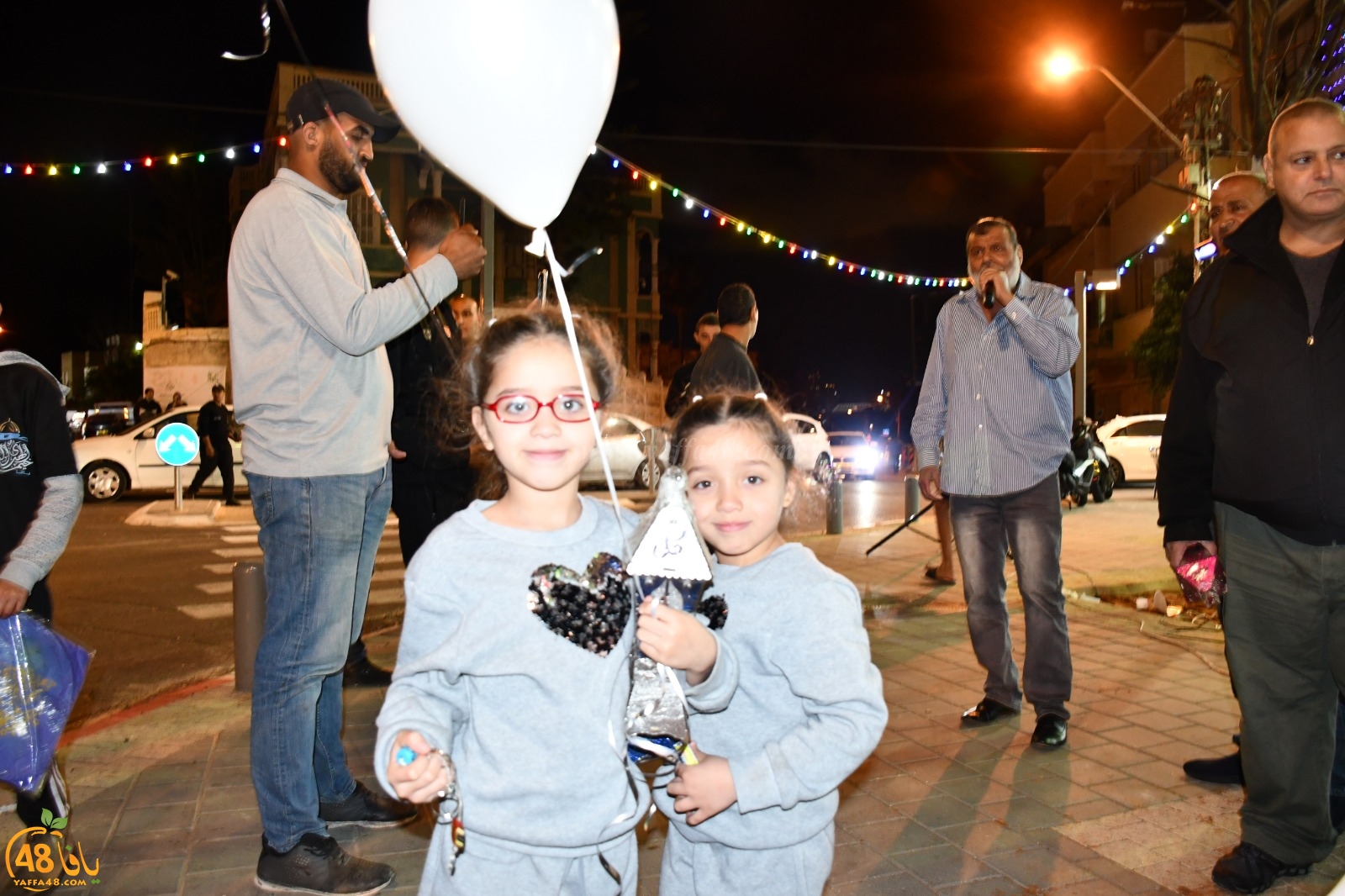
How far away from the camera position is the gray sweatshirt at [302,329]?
2.75 meters

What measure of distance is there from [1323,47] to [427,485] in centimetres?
1031

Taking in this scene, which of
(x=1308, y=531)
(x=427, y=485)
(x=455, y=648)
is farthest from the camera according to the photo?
(x=427, y=485)

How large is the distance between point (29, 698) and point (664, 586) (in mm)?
2266

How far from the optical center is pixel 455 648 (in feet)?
5.73

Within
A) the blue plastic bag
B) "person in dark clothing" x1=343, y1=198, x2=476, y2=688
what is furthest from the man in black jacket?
the blue plastic bag

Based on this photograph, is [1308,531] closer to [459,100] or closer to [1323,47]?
[459,100]

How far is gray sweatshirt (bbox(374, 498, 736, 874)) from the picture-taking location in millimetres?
1738

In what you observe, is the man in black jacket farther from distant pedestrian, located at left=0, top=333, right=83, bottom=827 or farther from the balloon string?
distant pedestrian, located at left=0, top=333, right=83, bottom=827

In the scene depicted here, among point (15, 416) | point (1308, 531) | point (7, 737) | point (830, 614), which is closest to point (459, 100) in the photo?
point (830, 614)

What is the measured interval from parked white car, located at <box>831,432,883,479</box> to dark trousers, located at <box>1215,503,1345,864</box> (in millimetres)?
20202

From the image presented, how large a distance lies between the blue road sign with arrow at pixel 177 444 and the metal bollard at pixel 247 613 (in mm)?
8606

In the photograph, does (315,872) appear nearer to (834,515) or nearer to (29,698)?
(29,698)

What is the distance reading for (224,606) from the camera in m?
7.67

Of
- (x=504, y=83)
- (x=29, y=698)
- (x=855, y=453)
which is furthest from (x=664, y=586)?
(x=855, y=453)
